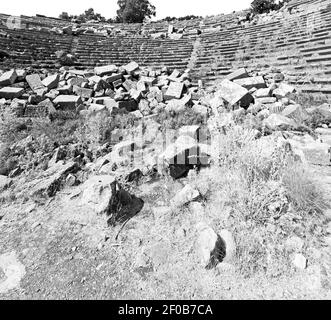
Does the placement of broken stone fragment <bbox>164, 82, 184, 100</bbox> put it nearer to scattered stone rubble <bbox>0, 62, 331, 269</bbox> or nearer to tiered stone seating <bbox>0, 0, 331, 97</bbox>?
scattered stone rubble <bbox>0, 62, 331, 269</bbox>

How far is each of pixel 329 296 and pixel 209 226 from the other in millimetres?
1127

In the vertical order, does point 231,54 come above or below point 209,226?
above

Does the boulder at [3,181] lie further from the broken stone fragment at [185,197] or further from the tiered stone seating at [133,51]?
the tiered stone seating at [133,51]

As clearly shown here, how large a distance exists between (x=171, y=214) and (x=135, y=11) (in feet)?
123

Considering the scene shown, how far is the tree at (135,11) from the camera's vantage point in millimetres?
32188

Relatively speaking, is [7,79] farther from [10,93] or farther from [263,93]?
[263,93]

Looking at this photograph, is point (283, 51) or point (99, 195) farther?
point (283, 51)

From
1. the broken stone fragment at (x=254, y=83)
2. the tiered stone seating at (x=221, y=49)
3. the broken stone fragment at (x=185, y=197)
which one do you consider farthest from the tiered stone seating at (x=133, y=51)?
the broken stone fragment at (x=185, y=197)

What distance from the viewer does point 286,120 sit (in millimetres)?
4469

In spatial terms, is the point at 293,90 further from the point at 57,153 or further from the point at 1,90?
the point at 1,90

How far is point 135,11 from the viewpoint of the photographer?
1273 inches

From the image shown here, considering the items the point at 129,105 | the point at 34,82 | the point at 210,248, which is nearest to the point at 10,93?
the point at 34,82

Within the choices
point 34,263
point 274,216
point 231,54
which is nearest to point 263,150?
point 274,216

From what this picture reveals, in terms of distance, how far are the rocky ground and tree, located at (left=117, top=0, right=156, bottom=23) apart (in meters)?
34.1
